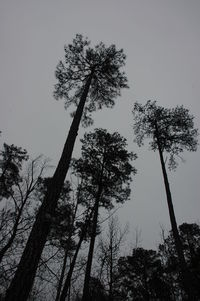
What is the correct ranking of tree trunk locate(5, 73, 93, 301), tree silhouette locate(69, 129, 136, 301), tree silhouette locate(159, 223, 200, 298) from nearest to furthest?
tree trunk locate(5, 73, 93, 301)
tree silhouette locate(69, 129, 136, 301)
tree silhouette locate(159, 223, 200, 298)

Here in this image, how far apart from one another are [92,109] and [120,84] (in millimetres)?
2193

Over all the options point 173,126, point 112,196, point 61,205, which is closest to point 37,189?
point 61,205

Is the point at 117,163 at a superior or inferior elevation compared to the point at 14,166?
inferior

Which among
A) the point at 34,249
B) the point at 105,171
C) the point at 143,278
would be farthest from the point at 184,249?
the point at 34,249

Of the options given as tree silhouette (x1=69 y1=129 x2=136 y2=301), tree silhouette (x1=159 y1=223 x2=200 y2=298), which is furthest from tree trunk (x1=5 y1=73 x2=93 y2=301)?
tree silhouette (x1=159 y1=223 x2=200 y2=298)

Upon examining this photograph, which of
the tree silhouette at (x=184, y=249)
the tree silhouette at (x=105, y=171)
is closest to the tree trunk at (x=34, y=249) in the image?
the tree silhouette at (x=105, y=171)

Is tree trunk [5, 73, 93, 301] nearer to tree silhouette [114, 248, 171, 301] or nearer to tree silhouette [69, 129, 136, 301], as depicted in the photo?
tree silhouette [69, 129, 136, 301]

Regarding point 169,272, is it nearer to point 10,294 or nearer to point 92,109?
point 92,109

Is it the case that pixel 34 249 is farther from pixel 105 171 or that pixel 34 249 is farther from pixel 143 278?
pixel 143 278

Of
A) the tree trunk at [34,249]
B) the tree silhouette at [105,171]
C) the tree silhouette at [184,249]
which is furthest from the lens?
the tree silhouette at [184,249]

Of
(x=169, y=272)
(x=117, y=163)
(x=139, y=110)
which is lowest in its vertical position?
(x=169, y=272)

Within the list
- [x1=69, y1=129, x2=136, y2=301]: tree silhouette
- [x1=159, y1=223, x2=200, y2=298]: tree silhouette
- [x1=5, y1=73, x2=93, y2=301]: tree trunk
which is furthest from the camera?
[x1=159, y1=223, x2=200, y2=298]: tree silhouette

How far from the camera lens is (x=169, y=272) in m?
20.6

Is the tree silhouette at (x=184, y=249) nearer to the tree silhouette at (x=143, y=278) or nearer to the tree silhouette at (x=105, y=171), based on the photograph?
the tree silhouette at (x=143, y=278)
